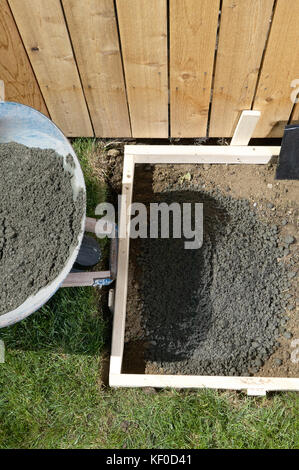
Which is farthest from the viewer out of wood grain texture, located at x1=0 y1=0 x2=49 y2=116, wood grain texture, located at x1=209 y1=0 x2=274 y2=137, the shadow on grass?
the shadow on grass

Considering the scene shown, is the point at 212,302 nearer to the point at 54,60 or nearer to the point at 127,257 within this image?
the point at 127,257

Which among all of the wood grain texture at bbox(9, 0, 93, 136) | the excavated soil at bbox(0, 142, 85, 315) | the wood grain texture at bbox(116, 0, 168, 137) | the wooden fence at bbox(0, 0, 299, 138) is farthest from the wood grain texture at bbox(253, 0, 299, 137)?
the excavated soil at bbox(0, 142, 85, 315)

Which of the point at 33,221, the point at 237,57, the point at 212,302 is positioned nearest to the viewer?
the point at 33,221

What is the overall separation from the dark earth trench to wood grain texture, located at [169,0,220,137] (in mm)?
→ 577

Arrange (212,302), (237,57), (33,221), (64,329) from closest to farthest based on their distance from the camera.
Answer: (33,221), (237,57), (212,302), (64,329)

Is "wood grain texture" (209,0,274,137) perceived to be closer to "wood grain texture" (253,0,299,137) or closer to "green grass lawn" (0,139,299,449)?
"wood grain texture" (253,0,299,137)

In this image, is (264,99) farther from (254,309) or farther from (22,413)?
(22,413)

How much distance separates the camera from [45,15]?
187cm

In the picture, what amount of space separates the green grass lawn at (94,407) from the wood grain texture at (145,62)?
45.7 inches

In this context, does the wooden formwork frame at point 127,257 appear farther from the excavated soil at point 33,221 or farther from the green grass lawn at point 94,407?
the excavated soil at point 33,221

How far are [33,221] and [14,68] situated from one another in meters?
0.96

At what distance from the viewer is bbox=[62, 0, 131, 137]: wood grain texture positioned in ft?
6.07

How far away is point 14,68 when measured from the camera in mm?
2139

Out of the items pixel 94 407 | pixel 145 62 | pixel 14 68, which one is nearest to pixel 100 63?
pixel 145 62
